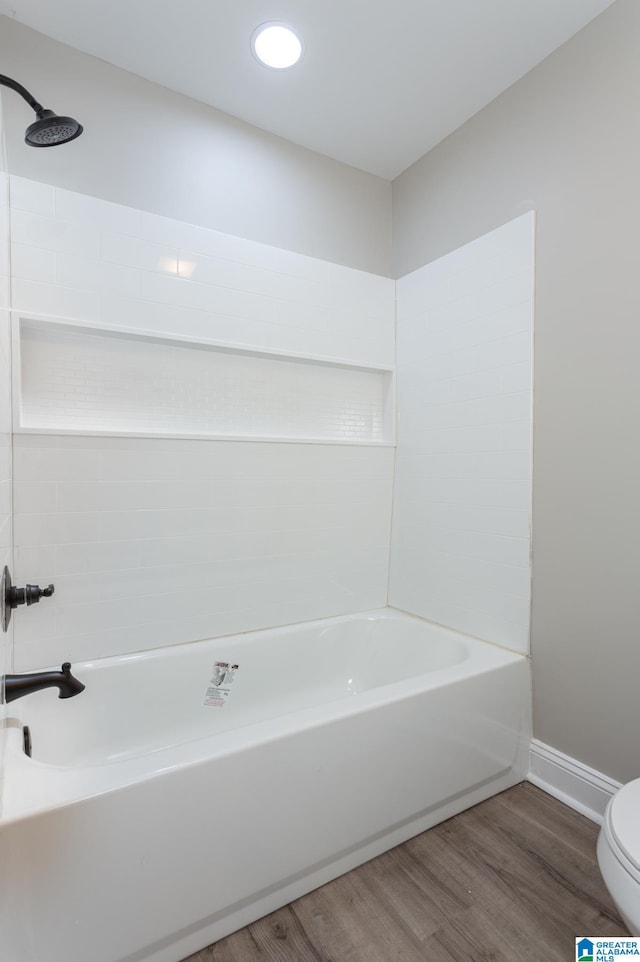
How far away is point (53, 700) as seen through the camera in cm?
159

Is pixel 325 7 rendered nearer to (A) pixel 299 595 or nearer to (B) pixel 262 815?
(A) pixel 299 595

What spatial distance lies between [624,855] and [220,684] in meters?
1.46

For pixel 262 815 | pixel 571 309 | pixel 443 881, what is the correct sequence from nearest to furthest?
1. pixel 262 815
2. pixel 443 881
3. pixel 571 309

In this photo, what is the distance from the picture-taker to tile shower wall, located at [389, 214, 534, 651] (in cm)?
190

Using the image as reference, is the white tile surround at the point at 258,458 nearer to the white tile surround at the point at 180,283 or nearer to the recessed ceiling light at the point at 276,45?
the white tile surround at the point at 180,283

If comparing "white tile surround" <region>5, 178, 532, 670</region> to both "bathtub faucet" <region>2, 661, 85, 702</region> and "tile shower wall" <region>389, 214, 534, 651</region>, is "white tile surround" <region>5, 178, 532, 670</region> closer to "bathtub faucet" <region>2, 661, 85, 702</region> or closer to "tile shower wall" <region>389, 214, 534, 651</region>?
"tile shower wall" <region>389, 214, 534, 651</region>

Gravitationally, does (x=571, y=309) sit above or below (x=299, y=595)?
above

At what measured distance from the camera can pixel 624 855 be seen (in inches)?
36.0

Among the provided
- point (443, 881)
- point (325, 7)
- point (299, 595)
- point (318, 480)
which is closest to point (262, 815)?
point (443, 881)

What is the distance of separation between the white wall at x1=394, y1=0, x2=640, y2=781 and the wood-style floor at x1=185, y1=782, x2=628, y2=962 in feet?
1.19

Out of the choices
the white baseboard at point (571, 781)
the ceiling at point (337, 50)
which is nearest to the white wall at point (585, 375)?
the white baseboard at point (571, 781)

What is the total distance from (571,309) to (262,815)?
1887 mm

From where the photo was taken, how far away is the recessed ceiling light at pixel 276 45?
1.72 m
